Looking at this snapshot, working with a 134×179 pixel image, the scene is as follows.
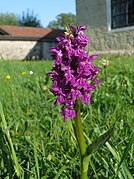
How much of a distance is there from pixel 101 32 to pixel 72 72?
45.2ft

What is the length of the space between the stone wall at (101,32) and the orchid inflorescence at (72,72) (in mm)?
12405

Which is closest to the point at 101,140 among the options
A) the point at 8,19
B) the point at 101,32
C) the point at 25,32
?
the point at 101,32

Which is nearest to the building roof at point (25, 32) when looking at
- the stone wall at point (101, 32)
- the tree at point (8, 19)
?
the stone wall at point (101, 32)

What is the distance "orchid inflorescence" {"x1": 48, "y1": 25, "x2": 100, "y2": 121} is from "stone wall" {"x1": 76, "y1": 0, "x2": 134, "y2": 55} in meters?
12.4

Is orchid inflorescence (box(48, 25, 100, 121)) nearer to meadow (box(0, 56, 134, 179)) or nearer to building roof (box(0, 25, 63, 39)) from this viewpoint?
meadow (box(0, 56, 134, 179))

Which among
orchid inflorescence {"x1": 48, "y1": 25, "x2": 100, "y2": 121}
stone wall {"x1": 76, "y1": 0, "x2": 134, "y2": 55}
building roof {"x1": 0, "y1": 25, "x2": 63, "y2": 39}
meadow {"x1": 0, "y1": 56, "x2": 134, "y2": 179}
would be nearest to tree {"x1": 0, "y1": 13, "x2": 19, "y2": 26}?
building roof {"x1": 0, "y1": 25, "x2": 63, "y2": 39}

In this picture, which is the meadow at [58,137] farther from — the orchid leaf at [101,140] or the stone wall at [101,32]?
the stone wall at [101,32]

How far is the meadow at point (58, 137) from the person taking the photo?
3.47 ft

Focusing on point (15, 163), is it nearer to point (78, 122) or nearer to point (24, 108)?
point (78, 122)

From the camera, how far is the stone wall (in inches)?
518

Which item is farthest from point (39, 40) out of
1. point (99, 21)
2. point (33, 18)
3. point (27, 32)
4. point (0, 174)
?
point (0, 174)

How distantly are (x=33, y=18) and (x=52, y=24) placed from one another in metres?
10.3

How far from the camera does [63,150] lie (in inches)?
56.1

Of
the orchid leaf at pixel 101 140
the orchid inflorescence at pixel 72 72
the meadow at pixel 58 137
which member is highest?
the orchid inflorescence at pixel 72 72
